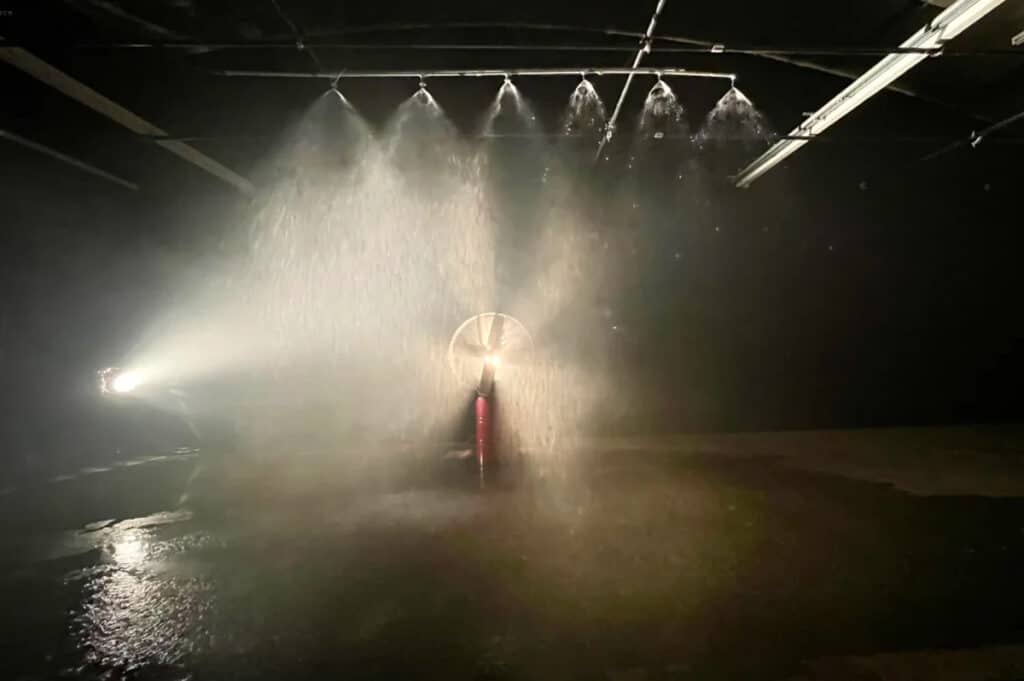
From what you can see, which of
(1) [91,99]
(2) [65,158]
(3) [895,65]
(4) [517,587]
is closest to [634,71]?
(3) [895,65]

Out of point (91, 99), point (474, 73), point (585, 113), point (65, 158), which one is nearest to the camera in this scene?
point (474, 73)

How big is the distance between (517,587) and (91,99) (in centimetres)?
667

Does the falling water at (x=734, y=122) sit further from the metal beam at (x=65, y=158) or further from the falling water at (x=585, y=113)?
the metal beam at (x=65, y=158)

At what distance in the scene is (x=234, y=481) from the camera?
6.71 m

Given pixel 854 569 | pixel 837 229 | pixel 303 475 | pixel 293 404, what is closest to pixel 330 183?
pixel 293 404

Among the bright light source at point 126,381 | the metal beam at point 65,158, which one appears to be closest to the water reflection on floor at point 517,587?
the bright light source at point 126,381

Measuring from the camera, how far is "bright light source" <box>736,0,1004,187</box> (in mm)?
4430

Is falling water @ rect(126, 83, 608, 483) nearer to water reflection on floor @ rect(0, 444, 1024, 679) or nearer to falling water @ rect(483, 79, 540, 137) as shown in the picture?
falling water @ rect(483, 79, 540, 137)

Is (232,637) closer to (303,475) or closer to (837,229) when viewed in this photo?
(303,475)

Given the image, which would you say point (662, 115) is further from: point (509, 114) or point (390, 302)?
point (390, 302)

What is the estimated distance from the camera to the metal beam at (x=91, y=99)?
16.4 ft

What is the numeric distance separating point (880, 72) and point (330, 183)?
25.6 ft

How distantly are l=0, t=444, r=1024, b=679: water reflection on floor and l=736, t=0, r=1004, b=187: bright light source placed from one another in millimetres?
4277

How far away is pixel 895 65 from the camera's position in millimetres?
5207
